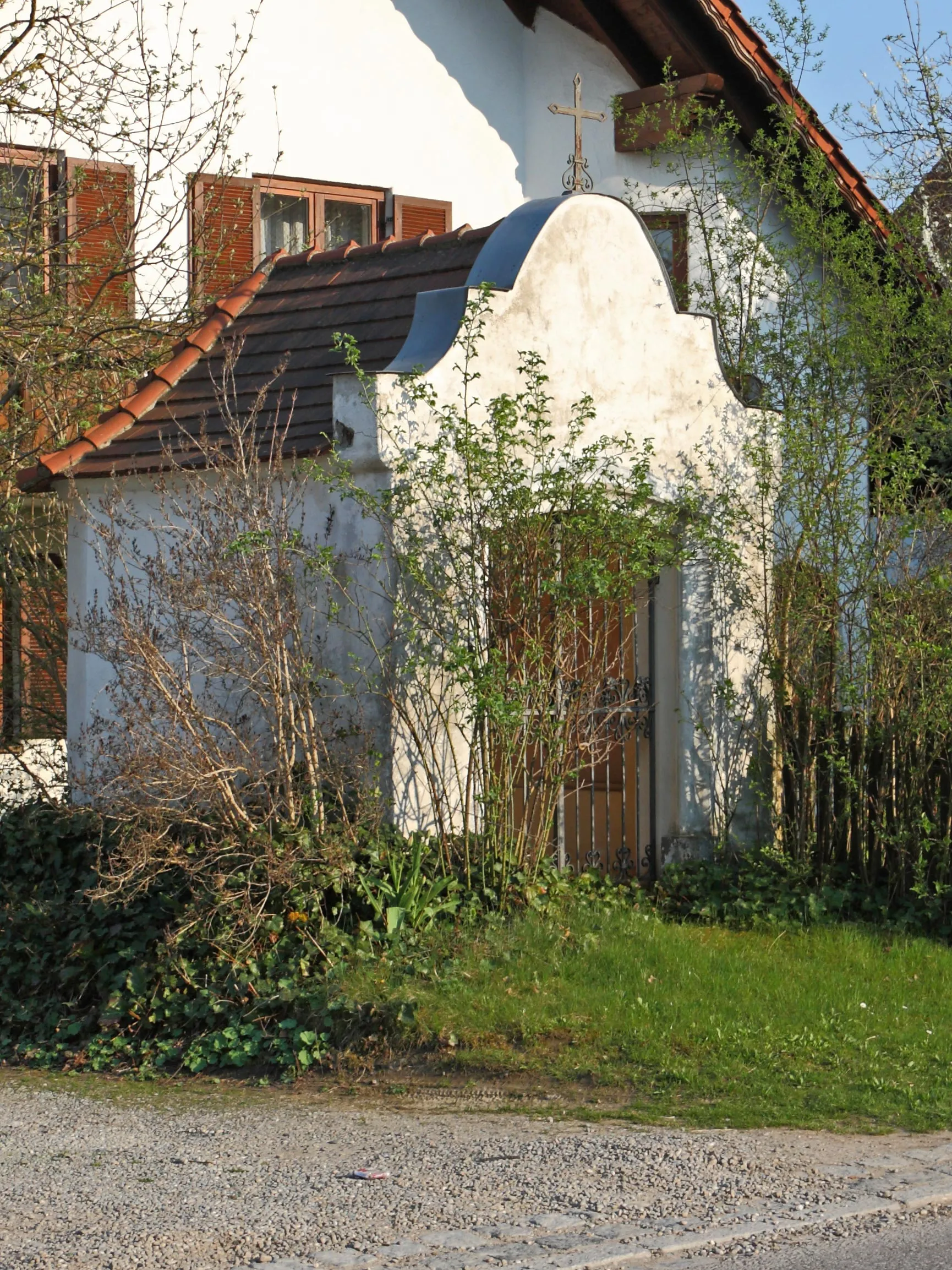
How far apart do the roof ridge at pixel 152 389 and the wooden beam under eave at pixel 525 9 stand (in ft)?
23.7

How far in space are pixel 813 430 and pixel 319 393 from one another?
3177mm

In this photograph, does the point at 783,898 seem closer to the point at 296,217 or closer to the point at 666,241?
the point at 666,241

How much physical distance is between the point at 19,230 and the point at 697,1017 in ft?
25.6

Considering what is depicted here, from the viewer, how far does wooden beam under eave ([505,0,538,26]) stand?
17422 mm

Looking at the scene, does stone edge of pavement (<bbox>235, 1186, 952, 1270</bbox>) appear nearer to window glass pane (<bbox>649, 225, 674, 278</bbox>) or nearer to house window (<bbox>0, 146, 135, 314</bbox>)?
house window (<bbox>0, 146, 135, 314</bbox>)

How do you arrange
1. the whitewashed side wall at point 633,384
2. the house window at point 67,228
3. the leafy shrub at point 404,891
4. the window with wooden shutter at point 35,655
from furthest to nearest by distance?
the house window at point 67,228, the window with wooden shutter at point 35,655, the whitewashed side wall at point 633,384, the leafy shrub at point 404,891

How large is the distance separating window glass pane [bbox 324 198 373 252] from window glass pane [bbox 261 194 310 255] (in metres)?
0.24

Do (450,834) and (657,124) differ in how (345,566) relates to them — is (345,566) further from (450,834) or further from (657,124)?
(657,124)

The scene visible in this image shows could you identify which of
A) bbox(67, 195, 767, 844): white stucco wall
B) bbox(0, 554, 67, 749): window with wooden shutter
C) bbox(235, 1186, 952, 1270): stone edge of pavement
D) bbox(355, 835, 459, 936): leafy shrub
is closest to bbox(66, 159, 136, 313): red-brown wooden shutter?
bbox(0, 554, 67, 749): window with wooden shutter

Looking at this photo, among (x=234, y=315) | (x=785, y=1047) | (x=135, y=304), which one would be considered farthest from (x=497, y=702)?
(x=135, y=304)

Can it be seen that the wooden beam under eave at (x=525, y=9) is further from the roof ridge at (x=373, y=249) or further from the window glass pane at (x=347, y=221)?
the roof ridge at (x=373, y=249)

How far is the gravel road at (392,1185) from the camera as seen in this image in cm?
515

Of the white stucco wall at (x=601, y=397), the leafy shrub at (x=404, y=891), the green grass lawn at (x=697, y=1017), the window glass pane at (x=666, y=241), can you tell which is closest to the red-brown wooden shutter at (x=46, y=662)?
the white stucco wall at (x=601, y=397)

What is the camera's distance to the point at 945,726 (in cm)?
988
